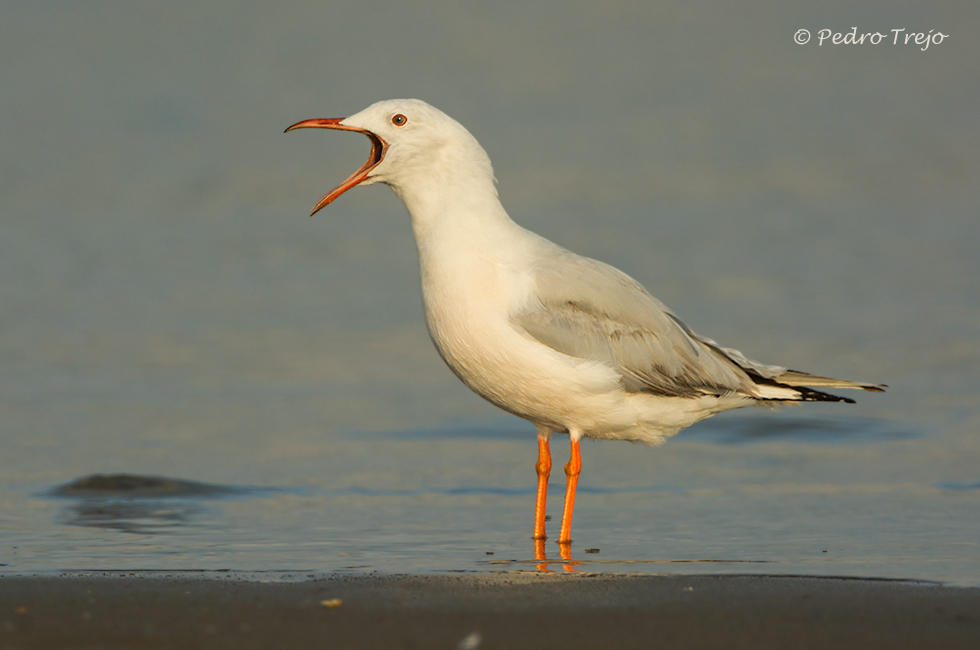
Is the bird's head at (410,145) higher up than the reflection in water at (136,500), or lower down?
higher up

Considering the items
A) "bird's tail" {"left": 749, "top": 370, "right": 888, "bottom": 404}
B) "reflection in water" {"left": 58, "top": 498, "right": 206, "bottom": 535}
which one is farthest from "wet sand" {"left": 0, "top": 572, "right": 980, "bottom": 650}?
"bird's tail" {"left": 749, "top": 370, "right": 888, "bottom": 404}

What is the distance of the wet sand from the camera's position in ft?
15.4

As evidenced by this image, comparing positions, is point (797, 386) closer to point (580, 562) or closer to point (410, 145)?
point (580, 562)

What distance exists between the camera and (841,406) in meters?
11.7

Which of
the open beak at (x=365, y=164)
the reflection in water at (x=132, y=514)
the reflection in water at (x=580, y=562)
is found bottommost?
the reflection in water at (x=580, y=562)

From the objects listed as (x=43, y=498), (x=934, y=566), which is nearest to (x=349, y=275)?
(x=43, y=498)

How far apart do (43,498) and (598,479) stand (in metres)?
3.62

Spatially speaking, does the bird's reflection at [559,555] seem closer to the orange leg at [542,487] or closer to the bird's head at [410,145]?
the orange leg at [542,487]

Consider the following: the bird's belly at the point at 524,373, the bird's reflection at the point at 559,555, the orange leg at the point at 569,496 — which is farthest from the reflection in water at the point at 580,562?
the bird's belly at the point at 524,373

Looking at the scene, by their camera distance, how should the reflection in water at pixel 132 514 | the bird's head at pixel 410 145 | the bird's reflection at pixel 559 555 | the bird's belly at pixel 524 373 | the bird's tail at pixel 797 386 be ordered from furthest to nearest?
1. the bird's tail at pixel 797 386
2. the reflection in water at pixel 132 514
3. the bird's head at pixel 410 145
4. the bird's belly at pixel 524 373
5. the bird's reflection at pixel 559 555

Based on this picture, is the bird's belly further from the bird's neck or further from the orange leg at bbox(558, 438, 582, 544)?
the bird's neck

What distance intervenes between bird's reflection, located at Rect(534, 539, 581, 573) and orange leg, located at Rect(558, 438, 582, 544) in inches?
3.4

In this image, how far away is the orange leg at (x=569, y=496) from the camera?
7148 mm

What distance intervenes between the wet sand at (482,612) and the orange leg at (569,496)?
1379 mm
